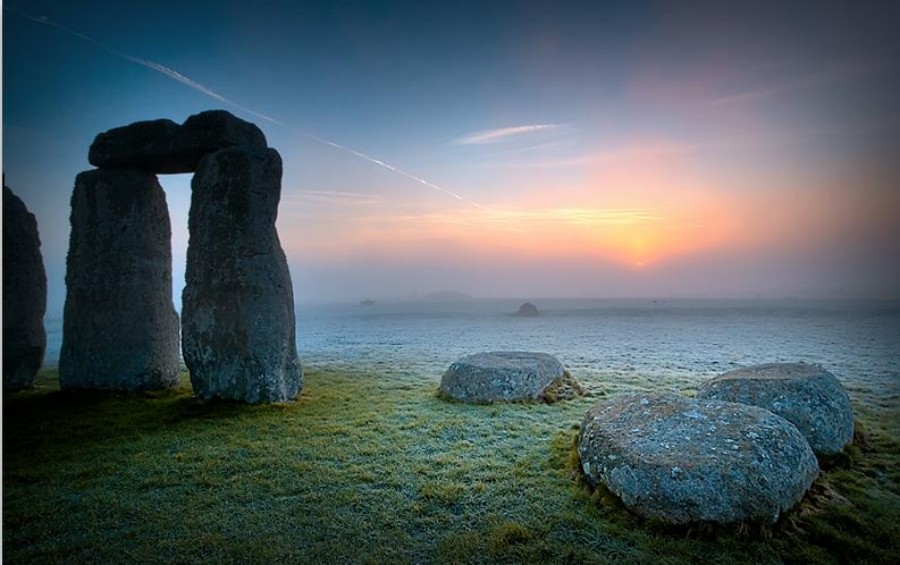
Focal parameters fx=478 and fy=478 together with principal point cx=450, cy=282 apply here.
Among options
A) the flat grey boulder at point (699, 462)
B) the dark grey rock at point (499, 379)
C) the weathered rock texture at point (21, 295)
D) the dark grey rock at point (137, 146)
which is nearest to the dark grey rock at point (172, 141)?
the dark grey rock at point (137, 146)

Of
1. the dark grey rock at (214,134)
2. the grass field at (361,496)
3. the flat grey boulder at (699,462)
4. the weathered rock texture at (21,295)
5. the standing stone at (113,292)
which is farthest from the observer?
the weathered rock texture at (21,295)

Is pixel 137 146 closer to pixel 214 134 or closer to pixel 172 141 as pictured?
pixel 172 141

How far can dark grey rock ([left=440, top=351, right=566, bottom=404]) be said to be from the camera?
34.0 feet

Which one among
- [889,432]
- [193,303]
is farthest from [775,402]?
[193,303]

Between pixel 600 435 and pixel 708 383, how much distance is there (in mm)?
3428

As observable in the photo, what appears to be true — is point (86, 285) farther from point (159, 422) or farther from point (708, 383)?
point (708, 383)

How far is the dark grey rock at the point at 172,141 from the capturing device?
10797mm

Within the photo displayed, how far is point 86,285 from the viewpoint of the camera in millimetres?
11453

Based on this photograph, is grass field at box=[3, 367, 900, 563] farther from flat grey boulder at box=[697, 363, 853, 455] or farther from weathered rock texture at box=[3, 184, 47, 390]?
weathered rock texture at box=[3, 184, 47, 390]

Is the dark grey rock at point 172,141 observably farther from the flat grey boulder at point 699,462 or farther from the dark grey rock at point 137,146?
the flat grey boulder at point 699,462

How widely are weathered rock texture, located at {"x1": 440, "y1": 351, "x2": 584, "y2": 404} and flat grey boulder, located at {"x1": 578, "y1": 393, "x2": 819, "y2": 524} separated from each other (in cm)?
387

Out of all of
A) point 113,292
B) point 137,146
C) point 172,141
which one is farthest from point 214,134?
point 113,292

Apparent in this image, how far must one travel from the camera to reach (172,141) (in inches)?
436

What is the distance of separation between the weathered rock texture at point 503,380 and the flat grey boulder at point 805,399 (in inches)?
139
